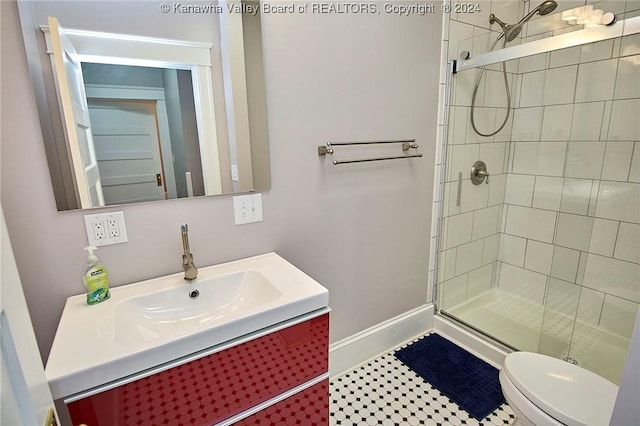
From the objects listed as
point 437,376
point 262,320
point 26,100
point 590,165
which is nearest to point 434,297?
point 437,376

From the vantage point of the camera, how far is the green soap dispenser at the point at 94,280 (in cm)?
108

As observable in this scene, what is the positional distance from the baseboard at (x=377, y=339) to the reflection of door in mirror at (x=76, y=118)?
1372mm

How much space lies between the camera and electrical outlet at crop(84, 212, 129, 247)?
1.13 m

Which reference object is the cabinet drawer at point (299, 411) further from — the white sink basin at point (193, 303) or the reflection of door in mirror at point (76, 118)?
the reflection of door in mirror at point (76, 118)

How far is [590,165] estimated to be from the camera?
6.54ft

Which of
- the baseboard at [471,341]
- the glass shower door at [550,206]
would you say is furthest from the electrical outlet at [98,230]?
the baseboard at [471,341]

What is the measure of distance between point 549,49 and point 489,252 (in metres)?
1.42

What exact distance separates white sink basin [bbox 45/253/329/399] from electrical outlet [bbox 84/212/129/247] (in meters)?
0.18

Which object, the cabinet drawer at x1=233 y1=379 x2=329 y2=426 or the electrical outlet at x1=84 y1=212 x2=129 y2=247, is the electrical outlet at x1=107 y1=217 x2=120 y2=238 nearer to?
the electrical outlet at x1=84 y1=212 x2=129 y2=247

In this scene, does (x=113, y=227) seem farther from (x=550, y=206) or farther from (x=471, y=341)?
(x=550, y=206)

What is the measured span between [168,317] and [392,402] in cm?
120

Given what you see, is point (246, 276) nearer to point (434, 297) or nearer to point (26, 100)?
point (26, 100)

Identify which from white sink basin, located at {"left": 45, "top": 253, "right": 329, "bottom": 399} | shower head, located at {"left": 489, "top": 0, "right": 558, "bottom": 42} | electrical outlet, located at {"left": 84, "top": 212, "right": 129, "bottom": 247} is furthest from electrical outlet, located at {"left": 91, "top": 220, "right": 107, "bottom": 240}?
shower head, located at {"left": 489, "top": 0, "right": 558, "bottom": 42}

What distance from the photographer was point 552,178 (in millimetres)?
2205
